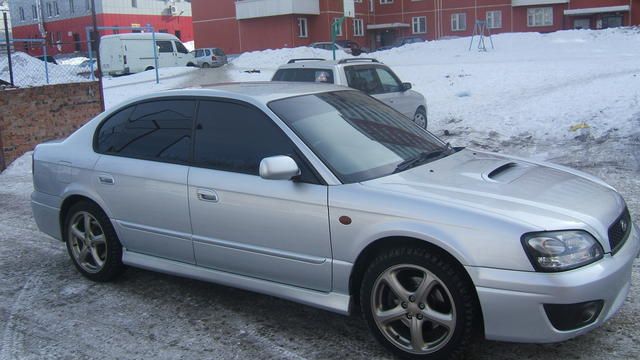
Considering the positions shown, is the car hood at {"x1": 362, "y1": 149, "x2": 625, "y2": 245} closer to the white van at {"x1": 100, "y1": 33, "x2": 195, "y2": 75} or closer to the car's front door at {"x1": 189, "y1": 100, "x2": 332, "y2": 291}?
the car's front door at {"x1": 189, "y1": 100, "x2": 332, "y2": 291}

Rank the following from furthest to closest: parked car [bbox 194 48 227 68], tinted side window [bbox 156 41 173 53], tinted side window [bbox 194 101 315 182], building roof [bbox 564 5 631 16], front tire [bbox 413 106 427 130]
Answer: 1. building roof [bbox 564 5 631 16]
2. parked car [bbox 194 48 227 68]
3. tinted side window [bbox 156 41 173 53]
4. front tire [bbox 413 106 427 130]
5. tinted side window [bbox 194 101 315 182]

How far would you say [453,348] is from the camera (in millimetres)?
3447

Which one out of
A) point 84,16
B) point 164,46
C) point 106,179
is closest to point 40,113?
point 106,179

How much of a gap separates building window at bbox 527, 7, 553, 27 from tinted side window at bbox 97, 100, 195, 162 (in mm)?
49115

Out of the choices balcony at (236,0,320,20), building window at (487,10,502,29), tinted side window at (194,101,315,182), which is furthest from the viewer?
building window at (487,10,502,29)

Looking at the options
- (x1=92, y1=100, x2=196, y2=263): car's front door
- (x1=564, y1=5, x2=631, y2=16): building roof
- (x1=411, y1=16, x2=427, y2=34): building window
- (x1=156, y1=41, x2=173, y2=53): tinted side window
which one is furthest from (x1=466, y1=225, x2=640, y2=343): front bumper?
(x1=411, y1=16, x2=427, y2=34): building window

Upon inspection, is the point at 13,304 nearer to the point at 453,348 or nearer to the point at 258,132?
the point at 258,132

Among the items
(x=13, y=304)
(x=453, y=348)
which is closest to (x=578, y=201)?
(x=453, y=348)

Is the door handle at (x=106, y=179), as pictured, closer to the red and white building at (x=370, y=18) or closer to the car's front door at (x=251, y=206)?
the car's front door at (x=251, y=206)

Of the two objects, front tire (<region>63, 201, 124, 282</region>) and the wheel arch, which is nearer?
the wheel arch

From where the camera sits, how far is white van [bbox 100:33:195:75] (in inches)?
1332

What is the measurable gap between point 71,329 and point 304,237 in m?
1.76

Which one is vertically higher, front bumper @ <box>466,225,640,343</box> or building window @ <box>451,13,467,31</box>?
building window @ <box>451,13,467,31</box>

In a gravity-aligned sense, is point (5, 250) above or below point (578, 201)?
below
